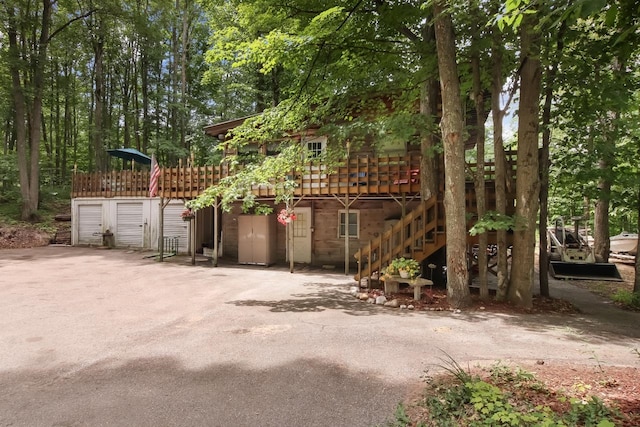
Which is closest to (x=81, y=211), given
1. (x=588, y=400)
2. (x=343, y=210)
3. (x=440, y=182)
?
(x=343, y=210)

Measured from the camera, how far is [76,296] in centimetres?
784

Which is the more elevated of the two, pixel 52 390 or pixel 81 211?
pixel 81 211

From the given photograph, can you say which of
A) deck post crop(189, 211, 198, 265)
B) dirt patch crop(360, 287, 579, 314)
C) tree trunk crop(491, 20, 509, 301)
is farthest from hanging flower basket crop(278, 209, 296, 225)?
tree trunk crop(491, 20, 509, 301)

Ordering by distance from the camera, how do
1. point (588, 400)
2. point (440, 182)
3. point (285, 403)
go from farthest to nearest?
Result: 1. point (440, 182)
2. point (285, 403)
3. point (588, 400)

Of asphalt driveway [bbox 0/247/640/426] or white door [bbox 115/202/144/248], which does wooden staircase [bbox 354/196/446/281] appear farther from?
white door [bbox 115/202/144/248]

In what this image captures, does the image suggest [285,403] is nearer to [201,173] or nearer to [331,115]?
[331,115]

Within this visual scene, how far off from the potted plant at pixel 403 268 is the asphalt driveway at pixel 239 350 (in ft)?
3.95

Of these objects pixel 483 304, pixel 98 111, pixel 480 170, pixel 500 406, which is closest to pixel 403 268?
pixel 483 304

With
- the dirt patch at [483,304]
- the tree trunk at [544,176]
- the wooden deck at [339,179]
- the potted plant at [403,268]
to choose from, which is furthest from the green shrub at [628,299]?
the wooden deck at [339,179]

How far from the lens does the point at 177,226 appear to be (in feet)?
54.4

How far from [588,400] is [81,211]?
2087 cm

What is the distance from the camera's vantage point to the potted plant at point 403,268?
7907 mm

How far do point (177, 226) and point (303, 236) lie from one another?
657cm

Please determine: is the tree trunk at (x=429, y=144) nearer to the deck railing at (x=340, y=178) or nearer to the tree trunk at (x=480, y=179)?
the deck railing at (x=340, y=178)
